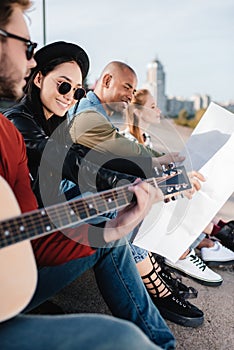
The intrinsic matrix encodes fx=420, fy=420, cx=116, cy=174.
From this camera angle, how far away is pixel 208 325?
1843 mm

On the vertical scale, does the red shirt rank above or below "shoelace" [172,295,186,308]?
above

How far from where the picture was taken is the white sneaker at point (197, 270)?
7.25 feet

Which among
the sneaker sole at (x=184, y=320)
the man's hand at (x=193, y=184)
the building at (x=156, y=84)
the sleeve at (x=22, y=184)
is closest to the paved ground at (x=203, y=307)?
the sneaker sole at (x=184, y=320)

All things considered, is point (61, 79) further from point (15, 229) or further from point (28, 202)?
point (15, 229)

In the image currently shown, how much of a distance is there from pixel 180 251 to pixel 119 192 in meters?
0.81

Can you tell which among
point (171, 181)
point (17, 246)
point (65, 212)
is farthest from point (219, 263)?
point (17, 246)

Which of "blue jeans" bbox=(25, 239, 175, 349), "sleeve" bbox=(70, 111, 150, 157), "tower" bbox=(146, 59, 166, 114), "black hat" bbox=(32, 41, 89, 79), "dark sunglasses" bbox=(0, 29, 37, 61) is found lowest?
"tower" bbox=(146, 59, 166, 114)

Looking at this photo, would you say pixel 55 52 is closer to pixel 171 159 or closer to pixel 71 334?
pixel 171 159

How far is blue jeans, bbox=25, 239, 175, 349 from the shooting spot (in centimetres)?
133

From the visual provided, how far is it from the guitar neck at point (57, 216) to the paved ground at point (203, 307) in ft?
2.68

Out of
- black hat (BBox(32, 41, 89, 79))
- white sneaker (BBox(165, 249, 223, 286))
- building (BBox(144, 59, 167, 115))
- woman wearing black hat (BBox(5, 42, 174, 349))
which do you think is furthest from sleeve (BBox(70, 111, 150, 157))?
building (BBox(144, 59, 167, 115))

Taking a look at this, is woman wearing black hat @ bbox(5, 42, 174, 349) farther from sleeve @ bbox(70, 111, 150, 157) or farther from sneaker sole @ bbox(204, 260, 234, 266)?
sneaker sole @ bbox(204, 260, 234, 266)

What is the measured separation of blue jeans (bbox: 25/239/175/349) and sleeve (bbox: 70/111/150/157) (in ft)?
2.31

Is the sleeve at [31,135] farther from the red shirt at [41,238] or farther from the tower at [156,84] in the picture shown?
the tower at [156,84]
